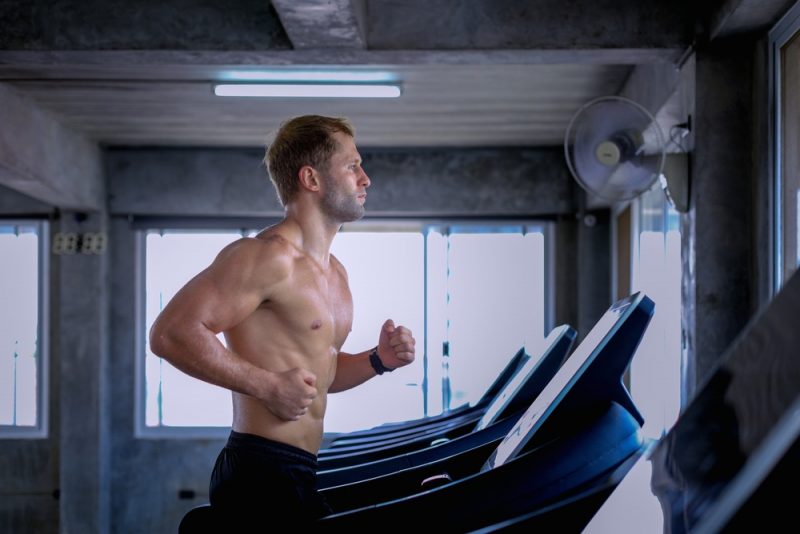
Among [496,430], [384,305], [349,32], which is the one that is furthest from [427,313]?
[496,430]

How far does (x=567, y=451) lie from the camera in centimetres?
124

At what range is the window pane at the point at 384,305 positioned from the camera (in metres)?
7.32

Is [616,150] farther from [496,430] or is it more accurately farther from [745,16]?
[496,430]

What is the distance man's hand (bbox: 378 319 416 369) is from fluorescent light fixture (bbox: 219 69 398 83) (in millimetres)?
2719

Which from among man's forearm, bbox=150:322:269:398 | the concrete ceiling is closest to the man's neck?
man's forearm, bbox=150:322:269:398

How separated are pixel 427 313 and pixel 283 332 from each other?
531 centimetres

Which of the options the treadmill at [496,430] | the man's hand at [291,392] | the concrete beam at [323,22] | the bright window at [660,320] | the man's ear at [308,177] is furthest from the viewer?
the bright window at [660,320]

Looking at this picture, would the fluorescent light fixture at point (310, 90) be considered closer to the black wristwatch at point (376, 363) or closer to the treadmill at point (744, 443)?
the black wristwatch at point (376, 363)

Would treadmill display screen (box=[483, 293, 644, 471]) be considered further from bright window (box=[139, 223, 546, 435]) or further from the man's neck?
bright window (box=[139, 223, 546, 435])

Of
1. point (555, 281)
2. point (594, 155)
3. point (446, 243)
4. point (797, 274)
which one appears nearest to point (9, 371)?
point (446, 243)

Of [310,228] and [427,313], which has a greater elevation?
[310,228]

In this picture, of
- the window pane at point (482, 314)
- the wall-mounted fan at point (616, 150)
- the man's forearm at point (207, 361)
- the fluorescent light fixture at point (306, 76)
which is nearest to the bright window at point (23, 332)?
the fluorescent light fixture at point (306, 76)

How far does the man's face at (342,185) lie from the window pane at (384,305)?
5.15 meters

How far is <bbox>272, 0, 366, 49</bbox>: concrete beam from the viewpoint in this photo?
3.11m
